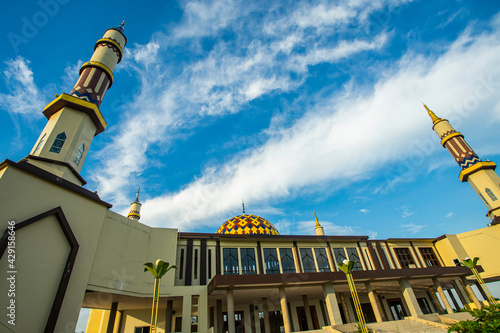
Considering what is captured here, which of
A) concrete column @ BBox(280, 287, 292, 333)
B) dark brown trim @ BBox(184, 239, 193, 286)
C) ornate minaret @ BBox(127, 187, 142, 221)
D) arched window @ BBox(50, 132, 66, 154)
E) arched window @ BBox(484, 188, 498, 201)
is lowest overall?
concrete column @ BBox(280, 287, 292, 333)

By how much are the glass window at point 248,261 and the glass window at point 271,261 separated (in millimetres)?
1158

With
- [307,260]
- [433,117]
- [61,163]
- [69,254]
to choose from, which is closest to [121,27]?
[61,163]

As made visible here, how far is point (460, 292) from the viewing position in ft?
73.6

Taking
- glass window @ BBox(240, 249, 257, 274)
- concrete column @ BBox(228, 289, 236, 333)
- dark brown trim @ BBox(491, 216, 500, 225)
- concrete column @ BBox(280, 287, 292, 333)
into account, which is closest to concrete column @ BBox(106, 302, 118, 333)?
concrete column @ BBox(228, 289, 236, 333)

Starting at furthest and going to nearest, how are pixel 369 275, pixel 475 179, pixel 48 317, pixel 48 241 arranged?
1. pixel 475 179
2. pixel 369 275
3. pixel 48 241
4. pixel 48 317

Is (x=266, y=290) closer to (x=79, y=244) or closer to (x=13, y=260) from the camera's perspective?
(x=79, y=244)

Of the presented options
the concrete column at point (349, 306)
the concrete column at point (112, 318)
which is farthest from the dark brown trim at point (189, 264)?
the concrete column at point (349, 306)

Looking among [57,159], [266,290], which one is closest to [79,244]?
[57,159]

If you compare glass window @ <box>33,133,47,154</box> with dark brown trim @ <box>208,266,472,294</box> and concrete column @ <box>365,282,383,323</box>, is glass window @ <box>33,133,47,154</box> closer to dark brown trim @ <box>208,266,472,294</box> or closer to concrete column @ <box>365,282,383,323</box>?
dark brown trim @ <box>208,266,472,294</box>

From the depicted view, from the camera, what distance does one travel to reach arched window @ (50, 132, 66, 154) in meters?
14.7

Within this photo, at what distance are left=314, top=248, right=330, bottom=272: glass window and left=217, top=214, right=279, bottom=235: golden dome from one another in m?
6.10

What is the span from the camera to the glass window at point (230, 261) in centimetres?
1956

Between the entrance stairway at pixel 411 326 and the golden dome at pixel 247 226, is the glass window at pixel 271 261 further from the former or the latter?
the entrance stairway at pixel 411 326

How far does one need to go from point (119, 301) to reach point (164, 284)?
3.72 m
